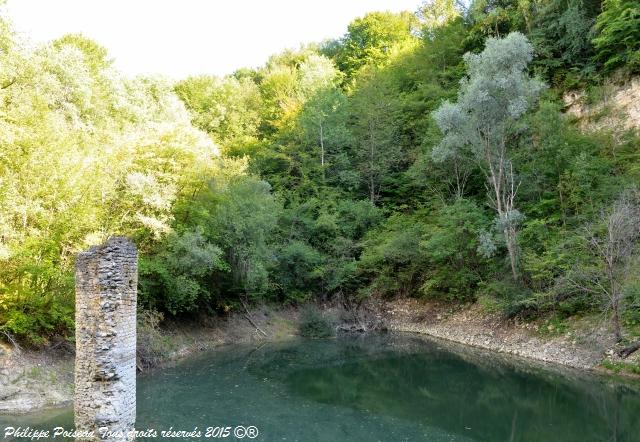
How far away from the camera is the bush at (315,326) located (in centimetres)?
2798

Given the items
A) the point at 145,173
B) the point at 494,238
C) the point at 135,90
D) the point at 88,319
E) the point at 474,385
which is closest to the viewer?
the point at 88,319

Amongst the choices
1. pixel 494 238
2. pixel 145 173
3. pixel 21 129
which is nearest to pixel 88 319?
pixel 21 129

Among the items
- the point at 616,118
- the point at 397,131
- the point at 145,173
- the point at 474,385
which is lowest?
the point at 474,385

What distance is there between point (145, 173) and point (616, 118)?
23.2 m

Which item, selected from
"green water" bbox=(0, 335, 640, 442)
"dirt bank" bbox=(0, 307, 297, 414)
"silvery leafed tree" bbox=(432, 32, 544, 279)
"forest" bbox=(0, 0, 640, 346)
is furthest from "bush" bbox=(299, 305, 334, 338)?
"silvery leafed tree" bbox=(432, 32, 544, 279)

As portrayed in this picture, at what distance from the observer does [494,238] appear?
2311 cm

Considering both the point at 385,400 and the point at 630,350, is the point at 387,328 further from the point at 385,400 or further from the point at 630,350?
the point at 630,350

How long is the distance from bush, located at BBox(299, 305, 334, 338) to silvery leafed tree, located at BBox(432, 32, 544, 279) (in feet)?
35.4

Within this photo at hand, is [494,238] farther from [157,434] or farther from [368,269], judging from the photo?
[157,434]

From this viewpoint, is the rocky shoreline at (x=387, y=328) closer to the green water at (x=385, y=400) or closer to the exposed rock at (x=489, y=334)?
the exposed rock at (x=489, y=334)

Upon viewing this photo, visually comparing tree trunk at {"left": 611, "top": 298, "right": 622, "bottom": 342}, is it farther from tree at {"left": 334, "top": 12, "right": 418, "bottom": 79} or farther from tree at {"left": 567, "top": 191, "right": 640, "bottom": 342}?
tree at {"left": 334, "top": 12, "right": 418, "bottom": 79}

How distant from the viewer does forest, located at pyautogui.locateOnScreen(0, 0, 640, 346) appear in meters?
16.2

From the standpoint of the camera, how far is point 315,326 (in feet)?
92.4

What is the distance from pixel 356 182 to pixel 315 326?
38.7ft
